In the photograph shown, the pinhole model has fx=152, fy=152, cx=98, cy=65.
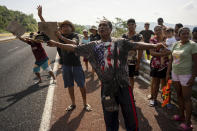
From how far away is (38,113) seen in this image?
4094mm

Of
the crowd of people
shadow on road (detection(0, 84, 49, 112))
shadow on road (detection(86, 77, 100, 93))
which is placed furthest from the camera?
shadow on road (detection(86, 77, 100, 93))

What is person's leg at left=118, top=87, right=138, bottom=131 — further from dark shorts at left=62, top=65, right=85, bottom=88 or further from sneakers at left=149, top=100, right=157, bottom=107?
sneakers at left=149, top=100, right=157, bottom=107

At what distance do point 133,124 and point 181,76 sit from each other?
167 centimetres

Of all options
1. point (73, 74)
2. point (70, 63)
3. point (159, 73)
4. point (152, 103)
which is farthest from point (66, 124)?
point (159, 73)

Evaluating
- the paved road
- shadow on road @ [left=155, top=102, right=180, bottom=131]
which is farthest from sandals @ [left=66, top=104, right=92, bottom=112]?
shadow on road @ [left=155, top=102, right=180, bottom=131]

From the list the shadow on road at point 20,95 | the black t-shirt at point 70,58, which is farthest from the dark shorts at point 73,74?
the shadow on road at point 20,95

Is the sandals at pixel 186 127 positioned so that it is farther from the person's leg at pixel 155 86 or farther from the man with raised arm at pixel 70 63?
the man with raised arm at pixel 70 63

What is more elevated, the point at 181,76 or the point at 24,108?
the point at 181,76

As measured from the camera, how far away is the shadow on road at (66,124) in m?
3.47

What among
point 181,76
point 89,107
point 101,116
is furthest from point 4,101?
point 181,76

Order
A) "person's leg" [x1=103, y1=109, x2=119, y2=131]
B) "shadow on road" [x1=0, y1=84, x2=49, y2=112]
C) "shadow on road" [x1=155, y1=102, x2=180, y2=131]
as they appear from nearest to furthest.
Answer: "person's leg" [x1=103, y1=109, x2=119, y2=131] < "shadow on road" [x1=155, y1=102, x2=180, y2=131] < "shadow on road" [x1=0, y1=84, x2=49, y2=112]

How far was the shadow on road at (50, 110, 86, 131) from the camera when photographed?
3.47 meters

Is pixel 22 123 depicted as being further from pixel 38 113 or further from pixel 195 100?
pixel 195 100

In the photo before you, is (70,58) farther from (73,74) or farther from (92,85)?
(92,85)
